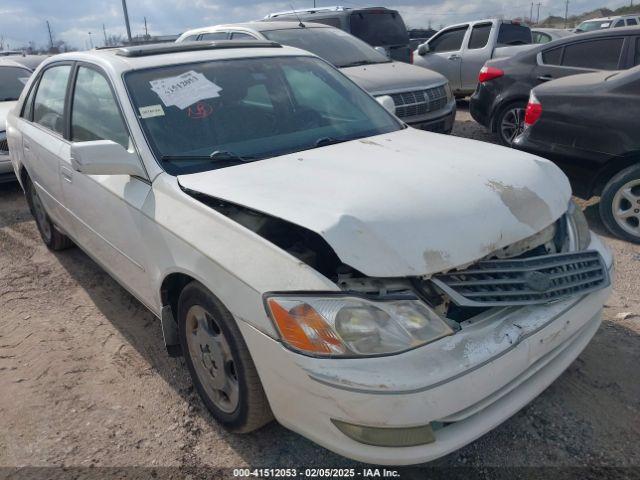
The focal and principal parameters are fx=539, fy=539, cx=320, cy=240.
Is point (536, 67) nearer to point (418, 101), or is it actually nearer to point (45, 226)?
point (418, 101)

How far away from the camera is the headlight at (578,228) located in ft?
8.68

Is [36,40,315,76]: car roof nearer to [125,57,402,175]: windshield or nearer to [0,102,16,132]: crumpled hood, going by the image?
[125,57,402,175]: windshield

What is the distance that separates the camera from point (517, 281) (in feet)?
7.11

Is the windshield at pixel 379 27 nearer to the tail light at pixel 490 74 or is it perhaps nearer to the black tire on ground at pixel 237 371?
the tail light at pixel 490 74

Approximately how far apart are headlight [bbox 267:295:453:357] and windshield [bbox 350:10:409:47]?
331 inches

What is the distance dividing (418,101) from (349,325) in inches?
213

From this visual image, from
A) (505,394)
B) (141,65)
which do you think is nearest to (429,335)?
(505,394)

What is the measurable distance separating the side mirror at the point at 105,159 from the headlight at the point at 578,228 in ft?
7.07

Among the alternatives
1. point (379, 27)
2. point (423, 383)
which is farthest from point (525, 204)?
point (379, 27)

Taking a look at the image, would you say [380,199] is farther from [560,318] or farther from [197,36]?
[197,36]

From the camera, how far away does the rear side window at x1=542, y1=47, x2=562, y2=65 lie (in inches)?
261

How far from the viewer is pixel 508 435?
2465mm

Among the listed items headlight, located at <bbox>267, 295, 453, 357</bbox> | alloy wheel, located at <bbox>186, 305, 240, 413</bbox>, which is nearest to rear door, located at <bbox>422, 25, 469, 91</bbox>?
alloy wheel, located at <bbox>186, 305, 240, 413</bbox>

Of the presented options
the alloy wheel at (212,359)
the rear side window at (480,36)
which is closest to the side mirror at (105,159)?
the alloy wheel at (212,359)
